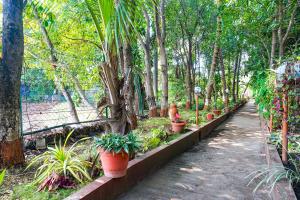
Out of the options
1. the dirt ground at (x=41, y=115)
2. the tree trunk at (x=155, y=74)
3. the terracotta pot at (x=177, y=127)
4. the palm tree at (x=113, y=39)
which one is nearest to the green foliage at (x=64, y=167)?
the palm tree at (x=113, y=39)

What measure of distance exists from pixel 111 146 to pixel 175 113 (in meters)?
3.54

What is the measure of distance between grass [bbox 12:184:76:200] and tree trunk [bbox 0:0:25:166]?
0.67m

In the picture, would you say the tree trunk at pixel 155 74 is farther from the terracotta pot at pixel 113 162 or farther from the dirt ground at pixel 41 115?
the terracotta pot at pixel 113 162

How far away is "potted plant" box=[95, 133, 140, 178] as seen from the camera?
2752 millimetres

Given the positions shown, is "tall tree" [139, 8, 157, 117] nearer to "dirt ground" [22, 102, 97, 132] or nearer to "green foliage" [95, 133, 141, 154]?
"dirt ground" [22, 102, 97, 132]

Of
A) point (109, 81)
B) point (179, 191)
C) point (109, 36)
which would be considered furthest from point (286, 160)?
point (109, 36)

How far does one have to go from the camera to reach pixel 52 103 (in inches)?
197

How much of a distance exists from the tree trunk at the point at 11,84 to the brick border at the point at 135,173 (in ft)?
4.32

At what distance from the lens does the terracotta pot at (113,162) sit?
2766mm

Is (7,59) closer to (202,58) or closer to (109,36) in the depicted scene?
(109,36)

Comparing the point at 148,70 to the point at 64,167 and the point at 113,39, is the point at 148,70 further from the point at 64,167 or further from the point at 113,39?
the point at 64,167

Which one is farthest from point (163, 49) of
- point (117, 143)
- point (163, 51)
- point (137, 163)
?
point (117, 143)

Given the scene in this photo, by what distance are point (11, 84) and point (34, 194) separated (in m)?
1.53

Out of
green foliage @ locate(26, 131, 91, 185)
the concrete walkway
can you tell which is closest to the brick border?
the concrete walkway
